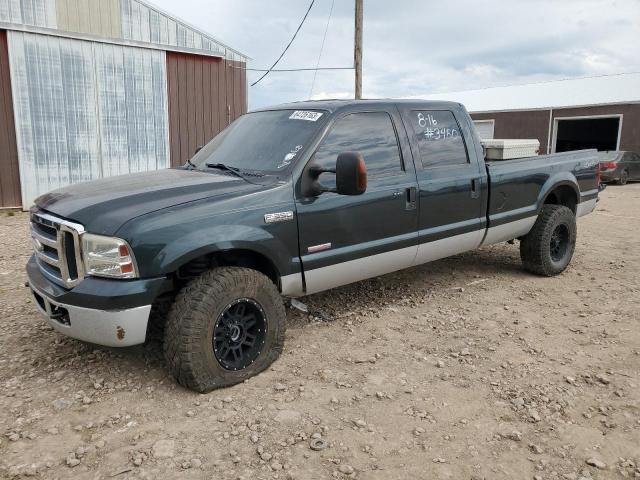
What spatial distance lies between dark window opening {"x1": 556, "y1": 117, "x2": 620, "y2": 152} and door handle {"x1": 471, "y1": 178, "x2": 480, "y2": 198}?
26.1m

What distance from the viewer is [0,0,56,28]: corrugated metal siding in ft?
32.2

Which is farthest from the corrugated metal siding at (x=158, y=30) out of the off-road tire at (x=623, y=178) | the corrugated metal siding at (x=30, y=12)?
the off-road tire at (x=623, y=178)

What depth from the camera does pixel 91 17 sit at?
10.6 meters

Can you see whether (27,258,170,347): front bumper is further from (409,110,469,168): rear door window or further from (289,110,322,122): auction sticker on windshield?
(409,110,469,168): rear door window

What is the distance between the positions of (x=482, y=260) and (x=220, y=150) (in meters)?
3.79

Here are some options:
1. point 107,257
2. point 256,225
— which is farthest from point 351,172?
point 107,257

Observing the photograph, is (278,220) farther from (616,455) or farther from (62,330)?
(616,455)

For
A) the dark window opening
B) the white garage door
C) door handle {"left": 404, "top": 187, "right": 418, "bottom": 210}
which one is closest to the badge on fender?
door handle {"left": 404, "top": 187, "right": 418, "bottom": 210}

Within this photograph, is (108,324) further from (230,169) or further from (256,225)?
(230,169)

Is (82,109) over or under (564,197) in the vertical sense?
over

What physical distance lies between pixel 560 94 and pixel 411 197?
2505cm

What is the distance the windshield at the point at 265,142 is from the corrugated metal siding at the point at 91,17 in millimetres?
7551

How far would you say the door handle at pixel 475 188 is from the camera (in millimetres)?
5012

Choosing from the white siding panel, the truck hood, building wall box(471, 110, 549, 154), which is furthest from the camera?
building wall box(471, 110, 549, 154)
